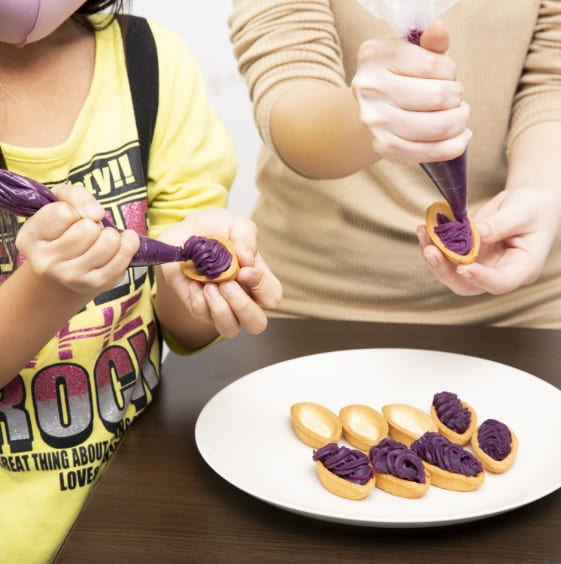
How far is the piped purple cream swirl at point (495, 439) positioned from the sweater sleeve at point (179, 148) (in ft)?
1.37

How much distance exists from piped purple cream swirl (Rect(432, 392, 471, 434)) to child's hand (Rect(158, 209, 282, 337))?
19 cm

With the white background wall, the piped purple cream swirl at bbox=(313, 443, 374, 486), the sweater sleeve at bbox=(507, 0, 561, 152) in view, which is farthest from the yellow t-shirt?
the white background wall

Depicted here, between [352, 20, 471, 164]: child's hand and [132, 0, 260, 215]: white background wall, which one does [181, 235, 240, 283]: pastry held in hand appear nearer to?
[352, 20, 471, 164]: child's hand

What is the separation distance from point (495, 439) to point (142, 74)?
567 millimetres

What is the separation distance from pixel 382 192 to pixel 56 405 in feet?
1.93

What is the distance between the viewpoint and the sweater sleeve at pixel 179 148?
0.92m

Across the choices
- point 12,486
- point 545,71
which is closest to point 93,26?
point 12,486

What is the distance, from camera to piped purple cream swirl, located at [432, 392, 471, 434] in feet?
2.43

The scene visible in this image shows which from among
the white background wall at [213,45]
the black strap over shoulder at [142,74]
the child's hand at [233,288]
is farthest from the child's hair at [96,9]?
the white background wall at [213,45]

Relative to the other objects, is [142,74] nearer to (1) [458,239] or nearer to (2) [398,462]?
(1) [458,239]

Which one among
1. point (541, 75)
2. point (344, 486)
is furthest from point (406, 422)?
point (541, 75)

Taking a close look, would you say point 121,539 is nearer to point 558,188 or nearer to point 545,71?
point 558,188

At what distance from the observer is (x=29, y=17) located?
2.21ft

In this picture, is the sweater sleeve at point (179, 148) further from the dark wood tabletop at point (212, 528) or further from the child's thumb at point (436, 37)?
the child's thumb at point (436, 37)
